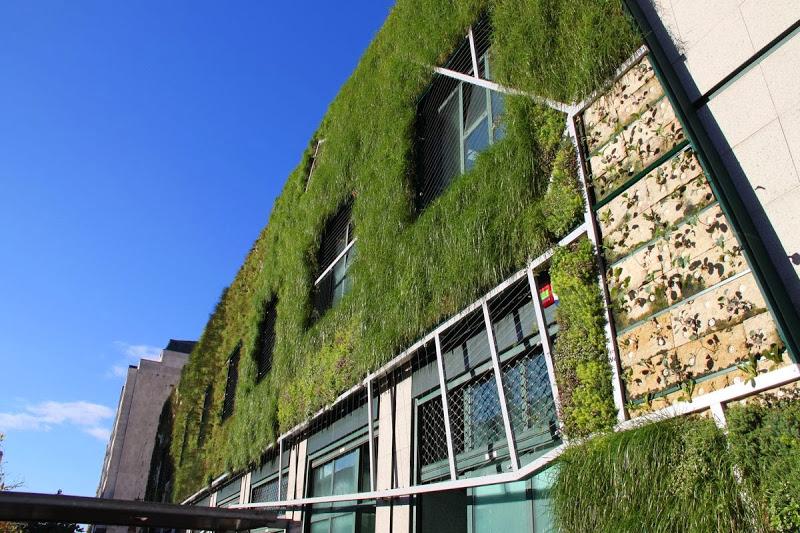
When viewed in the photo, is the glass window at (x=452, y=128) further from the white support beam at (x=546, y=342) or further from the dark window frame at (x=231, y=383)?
the dark window frame at (x=231, y=383)

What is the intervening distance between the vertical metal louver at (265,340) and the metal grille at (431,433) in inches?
232

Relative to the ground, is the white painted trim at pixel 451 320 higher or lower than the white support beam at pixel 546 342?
higher

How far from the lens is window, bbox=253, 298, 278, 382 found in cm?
1216

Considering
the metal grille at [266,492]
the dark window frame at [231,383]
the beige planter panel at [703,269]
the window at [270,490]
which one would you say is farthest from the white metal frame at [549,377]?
the dark window frame at [231,383]

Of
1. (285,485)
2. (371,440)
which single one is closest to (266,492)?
(285,485)

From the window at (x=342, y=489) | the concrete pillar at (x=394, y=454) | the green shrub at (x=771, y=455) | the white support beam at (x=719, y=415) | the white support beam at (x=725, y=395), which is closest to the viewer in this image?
the green shrub at (x=771, y=455)

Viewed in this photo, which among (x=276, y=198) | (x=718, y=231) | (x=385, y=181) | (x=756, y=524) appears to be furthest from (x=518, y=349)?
(x=276, y=198)

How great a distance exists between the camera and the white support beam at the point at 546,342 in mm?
4371

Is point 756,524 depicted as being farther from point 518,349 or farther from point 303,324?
point 303,324

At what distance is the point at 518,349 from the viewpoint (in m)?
5.21

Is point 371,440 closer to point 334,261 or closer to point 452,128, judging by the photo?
point 334,261

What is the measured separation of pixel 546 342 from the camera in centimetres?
458

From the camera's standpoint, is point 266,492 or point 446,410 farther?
point 266,492

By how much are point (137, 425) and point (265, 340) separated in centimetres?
2831
